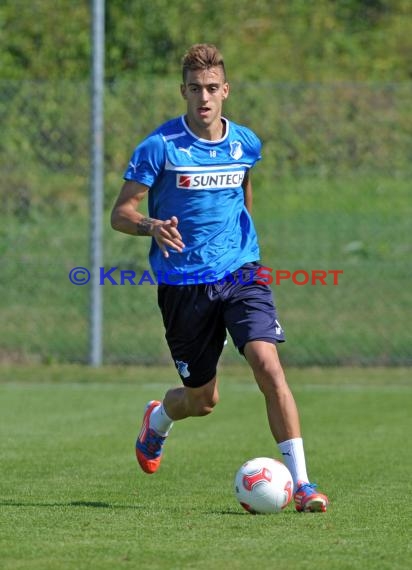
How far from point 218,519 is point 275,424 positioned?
0.69 metres

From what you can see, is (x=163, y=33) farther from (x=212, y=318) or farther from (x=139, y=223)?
(x=139, y=223)

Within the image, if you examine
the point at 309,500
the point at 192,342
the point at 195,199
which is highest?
the point at 195,199

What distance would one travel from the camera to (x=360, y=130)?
1205 centimetres

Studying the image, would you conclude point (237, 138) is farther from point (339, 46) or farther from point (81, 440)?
point (339, 46)

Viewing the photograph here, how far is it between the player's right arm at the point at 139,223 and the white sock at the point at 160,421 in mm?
1291

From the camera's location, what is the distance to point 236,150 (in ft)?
21.2

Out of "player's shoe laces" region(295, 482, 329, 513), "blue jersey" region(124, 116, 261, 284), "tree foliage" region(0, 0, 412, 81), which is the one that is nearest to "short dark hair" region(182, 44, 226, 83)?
"blue jersey" region(124, 116, 261, 284)

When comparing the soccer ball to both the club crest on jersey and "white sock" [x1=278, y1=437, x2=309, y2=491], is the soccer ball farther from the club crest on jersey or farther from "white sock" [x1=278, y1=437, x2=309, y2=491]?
the club crest on jersey

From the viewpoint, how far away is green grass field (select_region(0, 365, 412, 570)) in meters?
4.66

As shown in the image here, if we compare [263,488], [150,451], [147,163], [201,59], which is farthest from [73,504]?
[201,59]

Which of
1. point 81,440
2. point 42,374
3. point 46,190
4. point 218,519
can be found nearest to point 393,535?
point 218,519

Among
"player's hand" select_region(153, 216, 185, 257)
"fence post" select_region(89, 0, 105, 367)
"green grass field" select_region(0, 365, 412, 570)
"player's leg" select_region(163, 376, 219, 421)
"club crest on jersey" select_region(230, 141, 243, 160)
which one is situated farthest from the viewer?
"fence post" select_region(89, 0, 105, 367)

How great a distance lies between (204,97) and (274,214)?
236 inches

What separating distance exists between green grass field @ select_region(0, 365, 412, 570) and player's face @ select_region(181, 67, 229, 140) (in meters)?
1.89
